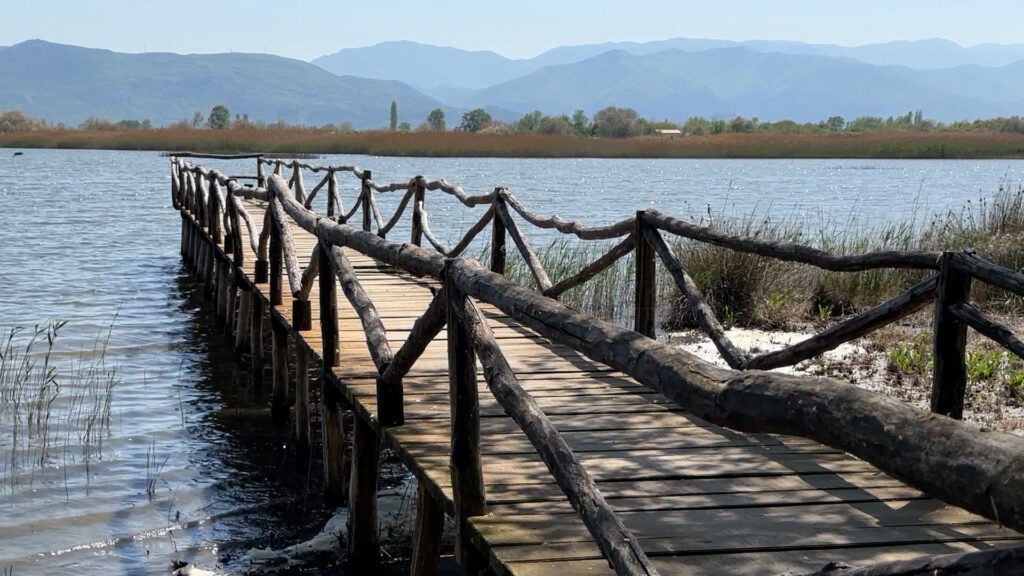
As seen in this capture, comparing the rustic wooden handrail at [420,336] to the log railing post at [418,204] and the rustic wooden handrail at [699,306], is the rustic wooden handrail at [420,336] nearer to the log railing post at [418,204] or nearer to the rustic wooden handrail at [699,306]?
the rustic wooden handrail at [699,306]

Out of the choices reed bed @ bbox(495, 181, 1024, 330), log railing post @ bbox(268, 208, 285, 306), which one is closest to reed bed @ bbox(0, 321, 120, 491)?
log railing post @ bbox(268, 208, 285, 306)

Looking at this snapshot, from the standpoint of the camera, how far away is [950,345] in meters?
4.48

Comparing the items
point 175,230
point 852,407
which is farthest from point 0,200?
point 852,407

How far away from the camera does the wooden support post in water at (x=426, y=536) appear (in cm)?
466

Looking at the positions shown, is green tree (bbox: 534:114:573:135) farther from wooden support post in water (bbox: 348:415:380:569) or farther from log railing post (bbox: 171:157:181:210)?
wooden support post in water (bbox: 348:415:380:569)

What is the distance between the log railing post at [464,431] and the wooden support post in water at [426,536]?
0.77 m

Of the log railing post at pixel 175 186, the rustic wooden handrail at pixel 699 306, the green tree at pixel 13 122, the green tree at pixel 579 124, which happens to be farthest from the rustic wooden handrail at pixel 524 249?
the green tree at pixel 13 122

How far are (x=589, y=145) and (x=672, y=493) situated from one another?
55.7 m

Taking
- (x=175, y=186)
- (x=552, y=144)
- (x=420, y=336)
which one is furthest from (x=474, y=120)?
(x=420, y=336)

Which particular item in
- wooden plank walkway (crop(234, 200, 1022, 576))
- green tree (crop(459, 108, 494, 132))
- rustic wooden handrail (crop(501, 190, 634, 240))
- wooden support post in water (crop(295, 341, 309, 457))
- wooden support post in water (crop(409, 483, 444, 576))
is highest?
green tree (crop(459, 108, 494, 132))

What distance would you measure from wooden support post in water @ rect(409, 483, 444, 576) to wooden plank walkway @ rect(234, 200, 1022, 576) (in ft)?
0.63

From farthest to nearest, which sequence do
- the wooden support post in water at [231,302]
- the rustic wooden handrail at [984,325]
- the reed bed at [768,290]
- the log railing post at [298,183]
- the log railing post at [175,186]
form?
the log railing post at [175,186] < the log railing post at [298,183] < the wooden support post in water at [231,302] < the reed bed at [768,290] < the rustic wooden handrail at [984,325]

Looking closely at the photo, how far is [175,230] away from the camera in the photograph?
28.0 m

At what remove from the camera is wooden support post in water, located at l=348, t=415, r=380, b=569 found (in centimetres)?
589
